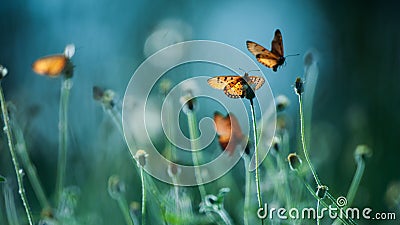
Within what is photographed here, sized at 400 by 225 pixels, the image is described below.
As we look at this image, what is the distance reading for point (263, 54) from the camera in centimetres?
62

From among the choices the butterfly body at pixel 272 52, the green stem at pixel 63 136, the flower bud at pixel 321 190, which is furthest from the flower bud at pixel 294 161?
the green stem at pixel 63 136

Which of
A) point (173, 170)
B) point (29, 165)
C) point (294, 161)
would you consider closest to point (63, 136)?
point (29, 165)

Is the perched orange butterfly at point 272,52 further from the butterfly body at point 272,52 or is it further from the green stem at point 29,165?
the green stem at point 29,165

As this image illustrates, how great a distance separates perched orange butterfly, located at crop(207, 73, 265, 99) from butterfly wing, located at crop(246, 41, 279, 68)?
0.06 m

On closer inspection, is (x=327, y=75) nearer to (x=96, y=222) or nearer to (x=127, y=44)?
(x=127, y=44)

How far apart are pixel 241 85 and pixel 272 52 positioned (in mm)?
102

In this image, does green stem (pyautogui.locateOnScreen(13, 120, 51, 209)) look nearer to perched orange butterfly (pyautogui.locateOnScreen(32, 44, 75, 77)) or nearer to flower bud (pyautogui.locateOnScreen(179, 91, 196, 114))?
perched orange butterfly (pyautogui.locateOnScreen(32, 44, 75, 77))

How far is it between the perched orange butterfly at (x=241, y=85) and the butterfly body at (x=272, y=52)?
0.21ft

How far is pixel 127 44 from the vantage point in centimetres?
141

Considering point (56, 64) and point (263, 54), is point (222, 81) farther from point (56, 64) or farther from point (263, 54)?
point (56, 64)

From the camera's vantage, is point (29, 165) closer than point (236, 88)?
No

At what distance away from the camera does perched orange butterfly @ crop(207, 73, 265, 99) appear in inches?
20.5

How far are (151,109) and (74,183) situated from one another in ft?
0.50

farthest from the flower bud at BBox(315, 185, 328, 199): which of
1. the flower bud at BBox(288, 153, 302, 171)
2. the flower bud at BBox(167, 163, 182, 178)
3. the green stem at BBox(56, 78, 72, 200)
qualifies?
the green stem at BBox(56, 78, 72, 200)
